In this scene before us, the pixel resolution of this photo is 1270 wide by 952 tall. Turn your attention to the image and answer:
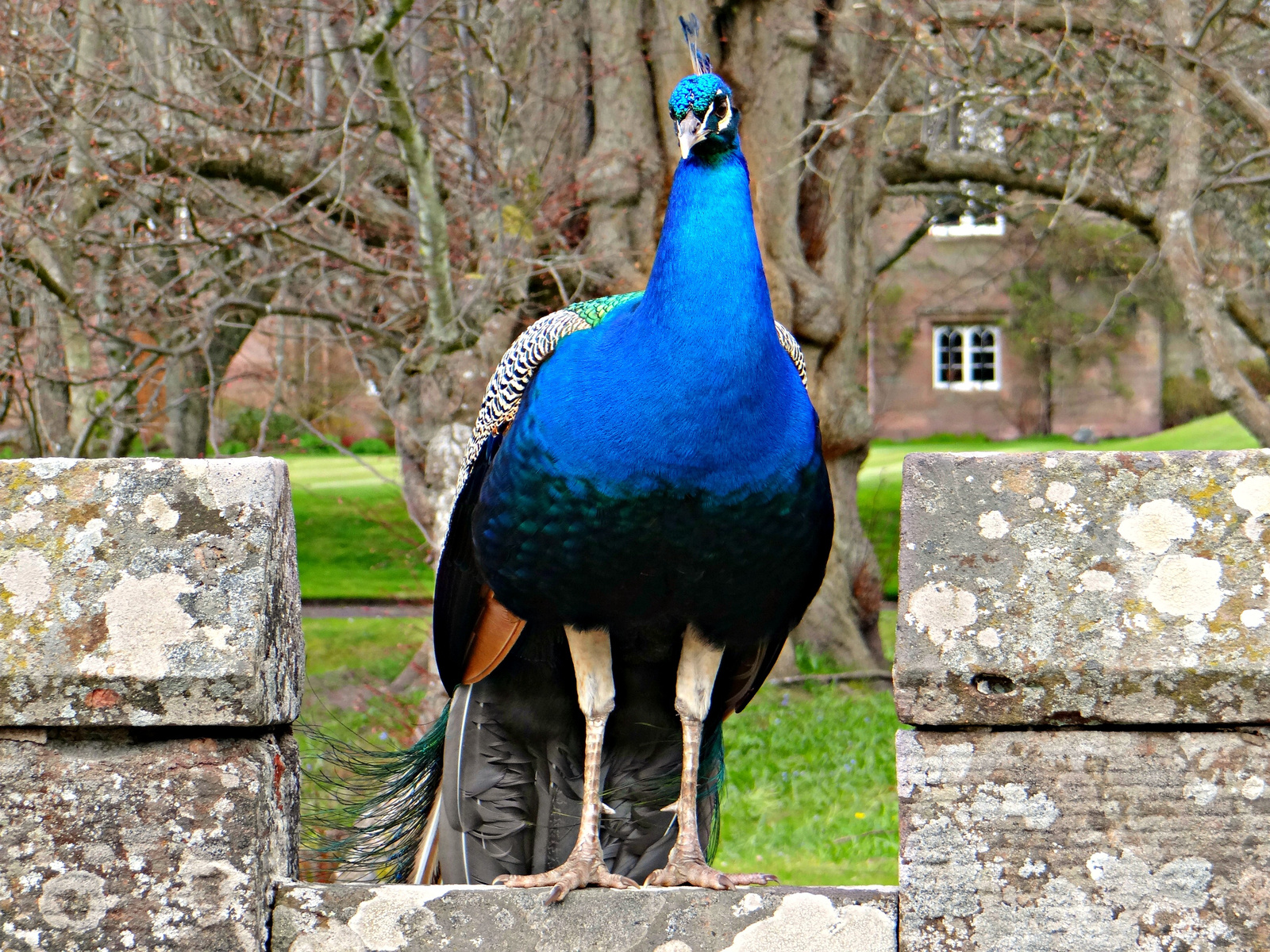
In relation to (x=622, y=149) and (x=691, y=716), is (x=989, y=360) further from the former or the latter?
(x=691, y=716)

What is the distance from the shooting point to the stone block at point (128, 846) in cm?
240

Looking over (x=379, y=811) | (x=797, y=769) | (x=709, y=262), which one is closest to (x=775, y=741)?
(x=797, y=769)

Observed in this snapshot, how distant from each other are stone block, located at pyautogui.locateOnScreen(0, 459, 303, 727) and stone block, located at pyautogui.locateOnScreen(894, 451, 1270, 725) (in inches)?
45.2

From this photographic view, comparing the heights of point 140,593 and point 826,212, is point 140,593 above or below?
below

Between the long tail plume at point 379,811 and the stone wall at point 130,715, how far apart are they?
2.29 ft

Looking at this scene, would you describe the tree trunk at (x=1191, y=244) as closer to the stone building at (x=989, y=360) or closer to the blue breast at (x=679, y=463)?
the blue breast at (x=679, y=463)

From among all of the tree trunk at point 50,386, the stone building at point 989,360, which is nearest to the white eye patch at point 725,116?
the tree trunk at point 50,386

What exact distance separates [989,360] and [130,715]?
28.8 metres

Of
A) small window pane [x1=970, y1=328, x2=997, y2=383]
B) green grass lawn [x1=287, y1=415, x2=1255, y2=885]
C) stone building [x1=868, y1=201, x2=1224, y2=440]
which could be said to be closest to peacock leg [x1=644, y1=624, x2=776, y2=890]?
green grass lawn [x1=287, y1=415, x2=1255, y2=885]

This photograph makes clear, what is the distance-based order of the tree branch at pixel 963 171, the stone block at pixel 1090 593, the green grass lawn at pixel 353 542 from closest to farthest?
the stone block at pixel 1090 593
the tree branch at pixel 963 171
the green grass lawn at pixel 353 542

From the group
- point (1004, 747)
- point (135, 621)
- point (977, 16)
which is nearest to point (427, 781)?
point (135, 621)

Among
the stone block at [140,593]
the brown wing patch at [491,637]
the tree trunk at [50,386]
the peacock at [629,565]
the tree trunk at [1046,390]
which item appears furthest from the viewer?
the tree trunk at [1046,390]

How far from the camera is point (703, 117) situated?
290 cm

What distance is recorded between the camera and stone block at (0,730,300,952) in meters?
2.40
